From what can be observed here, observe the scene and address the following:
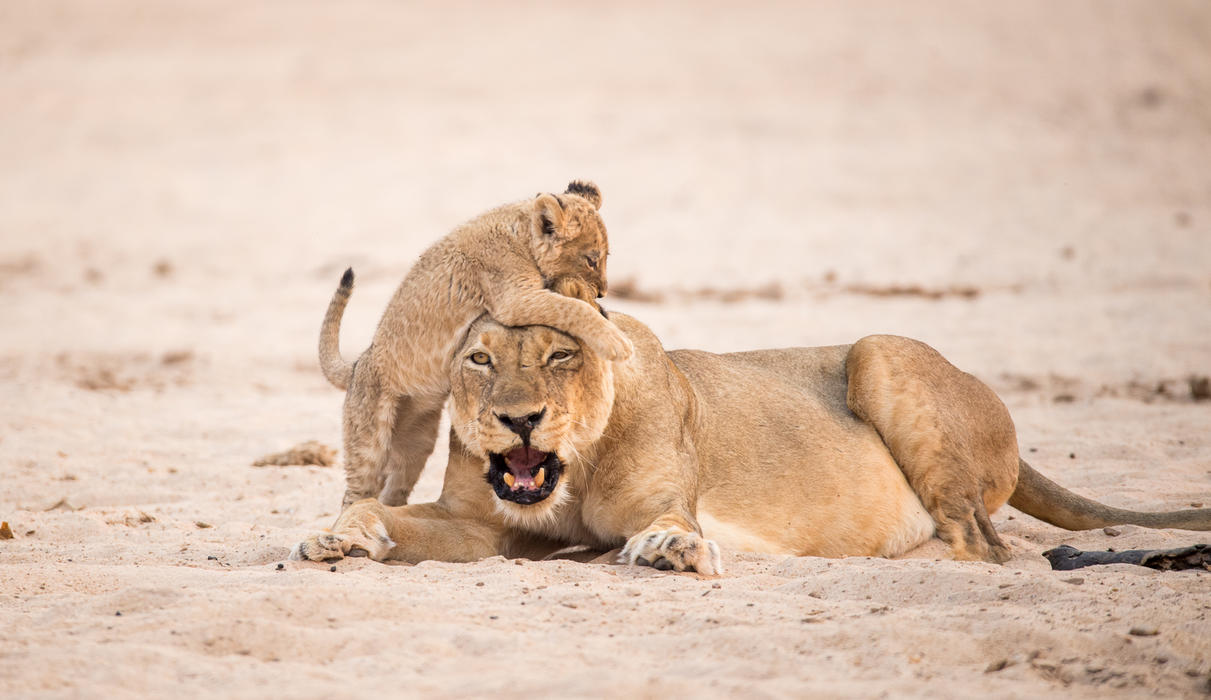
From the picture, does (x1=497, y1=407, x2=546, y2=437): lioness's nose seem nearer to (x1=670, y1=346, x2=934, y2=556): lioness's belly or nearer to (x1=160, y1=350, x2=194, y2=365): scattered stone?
(x1=670, y1=346, x2=934, y2=556): lioness's belly

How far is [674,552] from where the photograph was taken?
3.99 meters

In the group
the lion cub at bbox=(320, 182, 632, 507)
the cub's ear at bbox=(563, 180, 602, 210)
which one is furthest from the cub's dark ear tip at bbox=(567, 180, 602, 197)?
the lion cub at bbox=(320, 182, 632, 507)

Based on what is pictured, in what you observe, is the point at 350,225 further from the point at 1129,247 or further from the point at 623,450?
the point at 623,450

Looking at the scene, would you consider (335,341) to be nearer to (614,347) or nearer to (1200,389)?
(614,347)

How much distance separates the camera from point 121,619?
3.23 metres

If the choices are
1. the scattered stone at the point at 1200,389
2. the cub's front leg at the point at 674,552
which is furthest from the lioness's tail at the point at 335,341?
the scattered stone at the point at 1200,389

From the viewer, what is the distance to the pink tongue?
4207mm

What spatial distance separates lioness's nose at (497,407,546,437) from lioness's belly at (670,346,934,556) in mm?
868

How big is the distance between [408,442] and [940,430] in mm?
2137

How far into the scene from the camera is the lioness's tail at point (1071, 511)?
15.9 ft

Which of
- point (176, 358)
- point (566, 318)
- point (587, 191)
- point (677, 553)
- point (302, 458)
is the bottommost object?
point (302, 458)

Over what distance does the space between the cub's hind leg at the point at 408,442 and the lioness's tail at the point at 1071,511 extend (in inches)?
96.0

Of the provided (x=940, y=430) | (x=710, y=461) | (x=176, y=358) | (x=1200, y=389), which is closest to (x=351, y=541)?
(x=710, y=461)

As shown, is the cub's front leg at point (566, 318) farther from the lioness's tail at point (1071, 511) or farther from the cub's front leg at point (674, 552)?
the lioness's tail at point (1071, 511)
